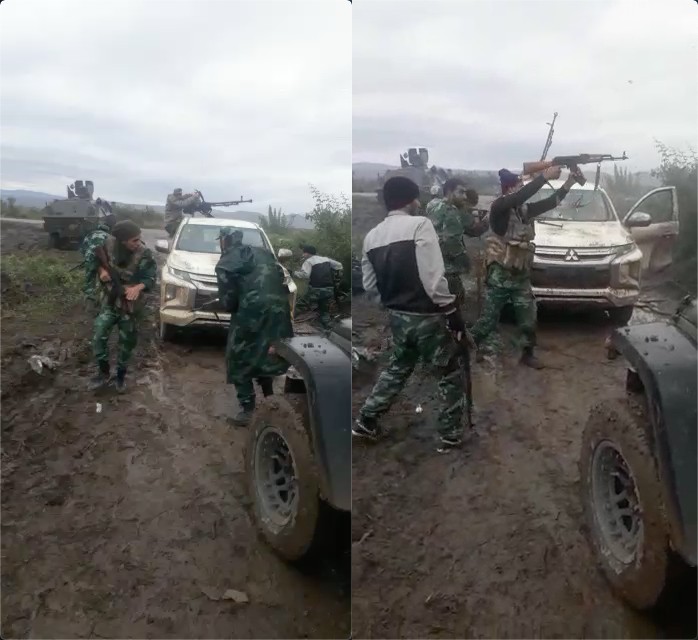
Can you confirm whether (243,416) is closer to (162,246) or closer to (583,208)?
(162,246)

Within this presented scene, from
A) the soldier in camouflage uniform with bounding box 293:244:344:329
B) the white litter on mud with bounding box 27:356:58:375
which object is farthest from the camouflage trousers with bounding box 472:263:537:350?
the white litter on mud with bounding box 27:356:58:375

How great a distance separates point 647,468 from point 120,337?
154cm

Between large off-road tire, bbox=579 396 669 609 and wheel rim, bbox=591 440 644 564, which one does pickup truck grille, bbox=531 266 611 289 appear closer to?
large off-road tire, bbox=579 396 669 609

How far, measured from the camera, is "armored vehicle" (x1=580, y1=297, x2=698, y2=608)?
1483 millimetres

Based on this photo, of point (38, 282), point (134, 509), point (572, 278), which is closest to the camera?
point (572, 278)

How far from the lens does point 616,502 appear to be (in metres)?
1.59

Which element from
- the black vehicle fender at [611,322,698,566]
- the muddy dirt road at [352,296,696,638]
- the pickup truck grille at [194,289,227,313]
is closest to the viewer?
the black vehicle fender at [611,322,698,566]

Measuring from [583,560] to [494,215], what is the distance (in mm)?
975

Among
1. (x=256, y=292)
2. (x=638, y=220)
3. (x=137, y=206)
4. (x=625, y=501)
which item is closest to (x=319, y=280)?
(x=256, y=292)

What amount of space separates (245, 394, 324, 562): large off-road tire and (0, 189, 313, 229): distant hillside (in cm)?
55

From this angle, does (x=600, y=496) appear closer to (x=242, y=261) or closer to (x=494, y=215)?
(x=494, y=215)

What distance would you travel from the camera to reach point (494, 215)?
1.69m

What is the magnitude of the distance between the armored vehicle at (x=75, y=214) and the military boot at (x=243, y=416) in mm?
734

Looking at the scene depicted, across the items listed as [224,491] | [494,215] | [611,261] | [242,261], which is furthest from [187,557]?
[611,261]
